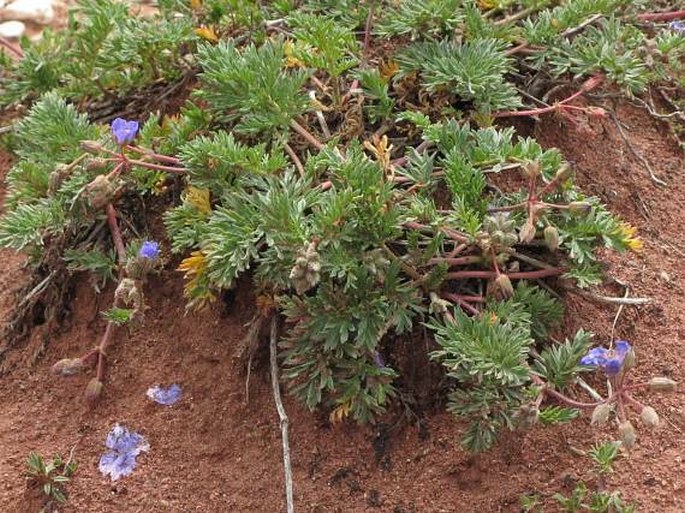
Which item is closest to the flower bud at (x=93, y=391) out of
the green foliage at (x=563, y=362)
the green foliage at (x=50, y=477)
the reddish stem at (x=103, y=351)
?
the reddish stem at (x=103, y=351)

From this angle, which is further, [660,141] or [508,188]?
[660,141]

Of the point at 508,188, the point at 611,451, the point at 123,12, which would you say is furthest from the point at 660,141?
the point at 123,12

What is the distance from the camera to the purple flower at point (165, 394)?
7.79 feet

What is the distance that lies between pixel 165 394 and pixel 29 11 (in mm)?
2461

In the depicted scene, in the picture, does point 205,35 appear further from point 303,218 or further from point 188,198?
point 303,218

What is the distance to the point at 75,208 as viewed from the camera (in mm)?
2385

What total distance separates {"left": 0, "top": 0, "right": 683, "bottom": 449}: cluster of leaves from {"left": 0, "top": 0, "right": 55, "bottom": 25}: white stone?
148cm

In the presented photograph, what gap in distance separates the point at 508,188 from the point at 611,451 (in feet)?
2.63

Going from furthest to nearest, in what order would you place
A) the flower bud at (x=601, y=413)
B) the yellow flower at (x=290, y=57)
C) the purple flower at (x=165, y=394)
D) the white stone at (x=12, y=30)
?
the white stone at (x=12, y=30)
the yellow flower at (x=290, y=57)
the purple flower at (x=165, y=394)
the flower bud at (x=601, y=413)

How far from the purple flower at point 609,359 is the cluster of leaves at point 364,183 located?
0.09 m

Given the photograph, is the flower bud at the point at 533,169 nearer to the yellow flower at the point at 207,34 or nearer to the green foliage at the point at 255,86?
the green foliage at the point at 255,86

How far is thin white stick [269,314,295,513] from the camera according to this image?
2.10 m

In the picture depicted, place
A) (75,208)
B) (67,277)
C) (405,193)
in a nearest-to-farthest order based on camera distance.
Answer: (405,193) < (75,208) < (67,277)

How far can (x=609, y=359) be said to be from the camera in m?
→ 1.95
